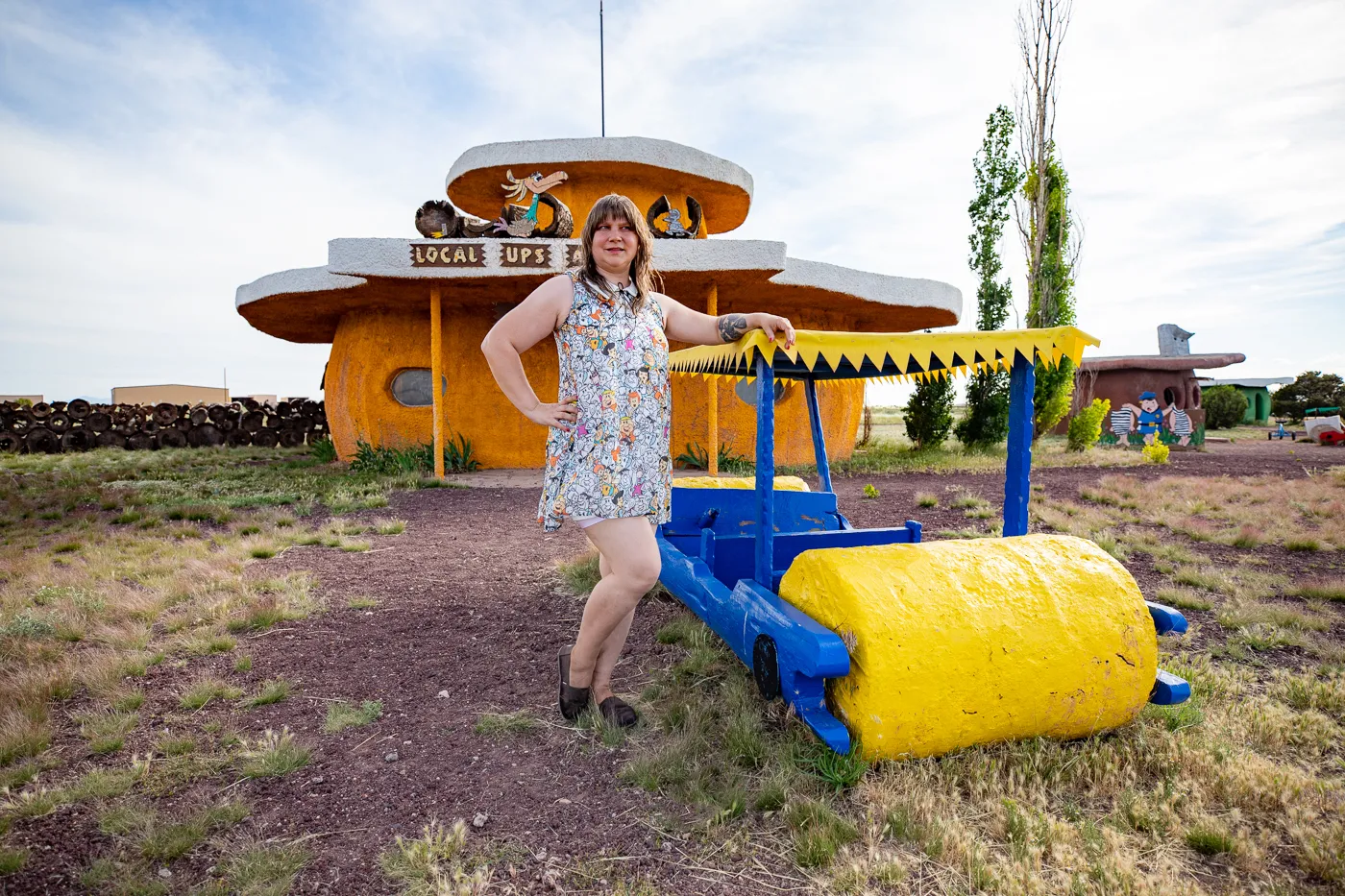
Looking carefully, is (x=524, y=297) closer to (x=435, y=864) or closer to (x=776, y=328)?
(x=776, y=328)

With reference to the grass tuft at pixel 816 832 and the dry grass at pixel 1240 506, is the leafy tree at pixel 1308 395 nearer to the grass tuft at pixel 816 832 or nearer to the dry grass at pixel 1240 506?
the dry grass at pixel 1240 506

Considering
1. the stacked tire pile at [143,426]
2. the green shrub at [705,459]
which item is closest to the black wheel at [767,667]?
the green shrub at [705,459]

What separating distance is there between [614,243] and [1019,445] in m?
1.88

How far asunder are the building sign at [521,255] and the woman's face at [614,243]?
7.22 metres

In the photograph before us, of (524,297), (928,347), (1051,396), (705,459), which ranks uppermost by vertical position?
(524,297)

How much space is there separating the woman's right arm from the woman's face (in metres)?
0.16

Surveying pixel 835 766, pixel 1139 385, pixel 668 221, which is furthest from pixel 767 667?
pixel 1139 385

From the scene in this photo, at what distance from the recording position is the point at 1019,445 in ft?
9.42

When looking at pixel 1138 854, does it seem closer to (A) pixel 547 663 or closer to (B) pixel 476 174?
(A) pixel 547 663

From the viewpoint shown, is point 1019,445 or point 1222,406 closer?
point 1019,445

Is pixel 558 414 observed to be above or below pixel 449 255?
below

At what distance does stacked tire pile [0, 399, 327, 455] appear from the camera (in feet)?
54.3

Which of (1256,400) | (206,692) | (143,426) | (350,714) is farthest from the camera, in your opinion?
(1256,400)

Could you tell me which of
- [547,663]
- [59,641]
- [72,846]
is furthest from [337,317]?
[72,846]
